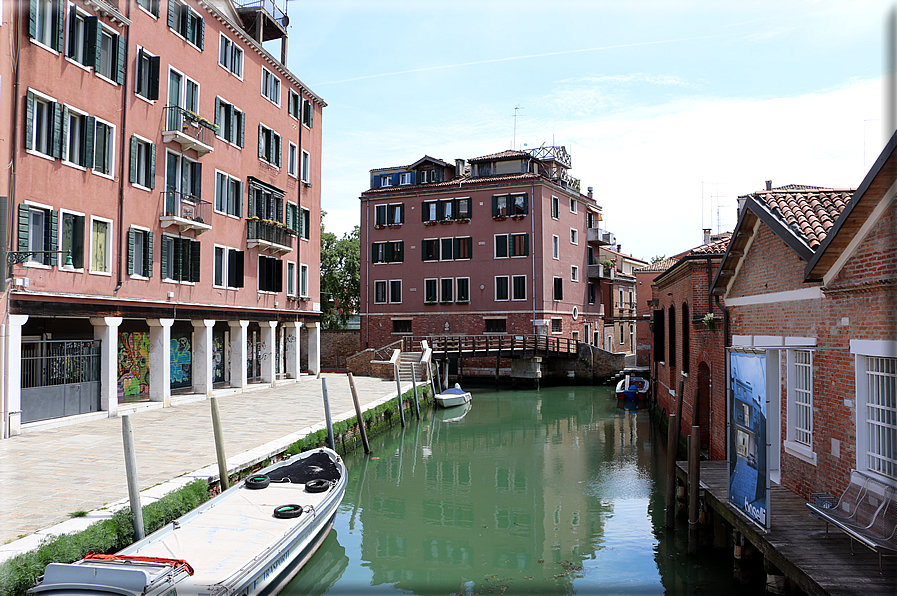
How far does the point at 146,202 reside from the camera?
706 inches

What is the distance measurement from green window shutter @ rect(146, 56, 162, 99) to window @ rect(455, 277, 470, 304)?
22488 millimetres

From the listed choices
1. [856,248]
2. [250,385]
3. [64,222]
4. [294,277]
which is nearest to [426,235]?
[294,277]

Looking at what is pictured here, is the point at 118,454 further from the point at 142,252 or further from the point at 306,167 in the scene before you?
the point at 306,167

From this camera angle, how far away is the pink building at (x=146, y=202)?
14.0m

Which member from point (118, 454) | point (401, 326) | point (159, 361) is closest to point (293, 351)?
point (159, 361)

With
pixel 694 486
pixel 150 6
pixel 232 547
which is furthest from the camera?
pixel 150 6

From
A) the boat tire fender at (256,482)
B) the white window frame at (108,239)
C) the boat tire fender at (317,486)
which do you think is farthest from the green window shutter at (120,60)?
the boat tire fender at (317,486)

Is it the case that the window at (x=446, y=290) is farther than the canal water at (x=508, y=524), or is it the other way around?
the window at (x=446, y=290)

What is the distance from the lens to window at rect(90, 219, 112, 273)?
51.9 feet

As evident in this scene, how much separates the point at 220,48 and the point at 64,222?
969cm

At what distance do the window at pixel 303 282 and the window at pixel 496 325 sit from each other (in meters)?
12.7

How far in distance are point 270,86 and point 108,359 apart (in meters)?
13.6

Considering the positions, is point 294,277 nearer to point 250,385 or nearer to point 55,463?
point 250,385

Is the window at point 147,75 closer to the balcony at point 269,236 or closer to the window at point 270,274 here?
the balcony at point 269,236
